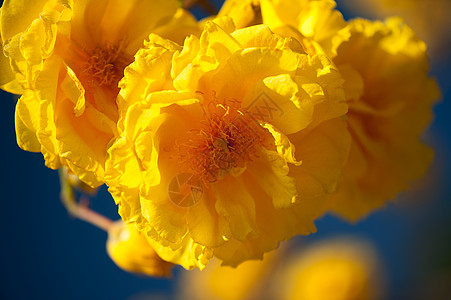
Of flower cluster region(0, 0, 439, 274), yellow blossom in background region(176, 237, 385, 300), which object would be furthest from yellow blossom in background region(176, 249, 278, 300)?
flower cluster region(0, 0, 439, 274)

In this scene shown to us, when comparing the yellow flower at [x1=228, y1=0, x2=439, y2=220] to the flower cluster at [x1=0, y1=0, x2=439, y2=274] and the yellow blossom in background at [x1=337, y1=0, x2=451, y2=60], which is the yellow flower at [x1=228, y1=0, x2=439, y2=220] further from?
the yellow blossom in background at [x1=337, y1=0, x2=451, y2=60]

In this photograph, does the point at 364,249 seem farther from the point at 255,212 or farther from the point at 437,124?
the point at 255,212

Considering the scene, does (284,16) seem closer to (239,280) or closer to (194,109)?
(194,109)

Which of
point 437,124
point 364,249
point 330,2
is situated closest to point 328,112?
point 330,2

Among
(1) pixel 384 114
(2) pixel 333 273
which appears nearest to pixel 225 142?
(1) pixel 384 114

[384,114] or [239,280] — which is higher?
[384,114]

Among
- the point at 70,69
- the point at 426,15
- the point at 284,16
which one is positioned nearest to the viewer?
the point at 70,69

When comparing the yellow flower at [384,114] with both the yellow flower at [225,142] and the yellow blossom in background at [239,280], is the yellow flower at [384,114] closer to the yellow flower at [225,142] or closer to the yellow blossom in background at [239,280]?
the yellow flower at [225,142]
